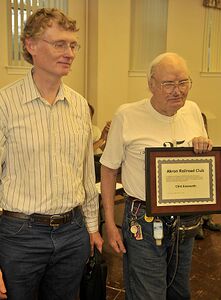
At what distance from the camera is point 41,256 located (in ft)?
4.89

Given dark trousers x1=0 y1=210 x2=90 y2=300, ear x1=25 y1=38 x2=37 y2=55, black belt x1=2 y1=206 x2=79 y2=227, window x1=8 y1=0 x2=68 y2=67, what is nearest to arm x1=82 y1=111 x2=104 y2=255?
dark trousers x1=0 y1=210 x2=90 y2=300

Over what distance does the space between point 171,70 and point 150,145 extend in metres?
0.32

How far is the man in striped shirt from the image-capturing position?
56.1 inches

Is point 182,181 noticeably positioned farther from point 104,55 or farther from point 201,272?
point 104,55

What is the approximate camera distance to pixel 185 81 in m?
1.66

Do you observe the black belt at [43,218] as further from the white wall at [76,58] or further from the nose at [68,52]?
the white wall at [76,58]

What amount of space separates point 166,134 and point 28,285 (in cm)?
83

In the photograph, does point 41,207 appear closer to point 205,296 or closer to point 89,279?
point 89,279

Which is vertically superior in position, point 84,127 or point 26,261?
point 84,127

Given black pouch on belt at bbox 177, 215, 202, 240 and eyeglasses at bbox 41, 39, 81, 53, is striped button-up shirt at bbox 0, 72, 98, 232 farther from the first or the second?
black pouch on belt at bbox 177, 215, 202, 240

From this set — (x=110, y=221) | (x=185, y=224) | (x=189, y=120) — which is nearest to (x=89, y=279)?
(x=110, y=221)

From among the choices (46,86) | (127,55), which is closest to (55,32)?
(46,86)

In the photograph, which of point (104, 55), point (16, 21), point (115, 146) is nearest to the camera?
point (115, 146)

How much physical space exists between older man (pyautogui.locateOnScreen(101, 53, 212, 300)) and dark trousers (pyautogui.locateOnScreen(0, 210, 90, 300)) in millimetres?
237
